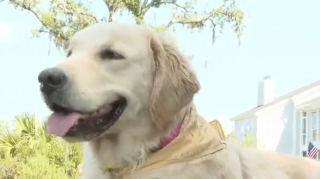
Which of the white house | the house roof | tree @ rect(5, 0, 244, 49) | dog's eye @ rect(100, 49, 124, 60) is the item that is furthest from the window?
dog's eye @ rect(100, 49, 124, 60)

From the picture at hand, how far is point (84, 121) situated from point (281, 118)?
85.2ft

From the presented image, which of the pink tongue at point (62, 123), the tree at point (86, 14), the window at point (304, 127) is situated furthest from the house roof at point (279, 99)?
the pink tongue at point (62, 123)

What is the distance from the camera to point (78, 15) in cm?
1123

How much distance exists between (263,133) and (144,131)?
24.9 metres

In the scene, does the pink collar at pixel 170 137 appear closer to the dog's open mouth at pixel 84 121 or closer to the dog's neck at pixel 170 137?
the dog's neck at pixel 170 137

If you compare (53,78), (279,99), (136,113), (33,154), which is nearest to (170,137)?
(136,113)

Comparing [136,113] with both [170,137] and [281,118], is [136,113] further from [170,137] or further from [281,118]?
[281,118]

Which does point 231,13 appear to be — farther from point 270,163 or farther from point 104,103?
point 104,103

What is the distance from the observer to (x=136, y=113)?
2.55m

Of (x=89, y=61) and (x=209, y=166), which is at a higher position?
(x=89, y=61)

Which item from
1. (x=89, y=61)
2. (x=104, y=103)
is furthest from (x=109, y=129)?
(x=89, y=61)

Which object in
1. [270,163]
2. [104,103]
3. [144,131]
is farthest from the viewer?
[270,163]

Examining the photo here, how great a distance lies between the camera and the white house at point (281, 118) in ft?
86.7

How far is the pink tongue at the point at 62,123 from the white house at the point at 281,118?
2396cm
